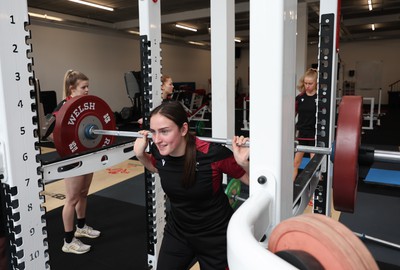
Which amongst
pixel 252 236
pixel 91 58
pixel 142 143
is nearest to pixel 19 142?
pixel 142 143

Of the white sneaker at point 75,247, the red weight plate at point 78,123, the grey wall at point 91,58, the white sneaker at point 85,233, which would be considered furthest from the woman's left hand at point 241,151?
the grey wall at point 91,58

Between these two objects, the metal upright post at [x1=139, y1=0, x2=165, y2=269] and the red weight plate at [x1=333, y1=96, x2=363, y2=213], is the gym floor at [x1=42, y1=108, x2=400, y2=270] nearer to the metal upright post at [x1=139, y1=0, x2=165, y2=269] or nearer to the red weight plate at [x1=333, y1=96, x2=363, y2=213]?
the metal upright post at [x1=139, y1=0, x2=165, y2=269]

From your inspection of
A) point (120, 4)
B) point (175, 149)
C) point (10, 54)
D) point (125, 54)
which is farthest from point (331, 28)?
point (125, 54)

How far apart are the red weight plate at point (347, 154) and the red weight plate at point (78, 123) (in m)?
1.52

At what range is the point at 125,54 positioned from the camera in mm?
11234

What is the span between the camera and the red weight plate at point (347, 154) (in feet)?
2.52

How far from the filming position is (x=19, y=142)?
4.18ft

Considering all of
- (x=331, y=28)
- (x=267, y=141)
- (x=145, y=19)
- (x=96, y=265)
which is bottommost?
(x=96, y=265)

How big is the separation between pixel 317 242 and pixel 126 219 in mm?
3081

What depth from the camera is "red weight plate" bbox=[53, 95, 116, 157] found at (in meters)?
1.86

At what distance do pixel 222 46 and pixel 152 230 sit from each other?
2.02 meters

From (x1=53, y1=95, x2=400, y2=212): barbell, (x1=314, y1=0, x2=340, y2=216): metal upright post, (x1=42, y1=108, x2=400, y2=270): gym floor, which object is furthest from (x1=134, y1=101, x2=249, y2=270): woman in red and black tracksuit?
(x1=42, y1=108, x2=400, y2=270): gym floor

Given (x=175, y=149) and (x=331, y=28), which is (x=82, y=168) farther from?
(x=331, y=28)

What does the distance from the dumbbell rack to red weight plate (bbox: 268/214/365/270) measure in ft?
3.61
